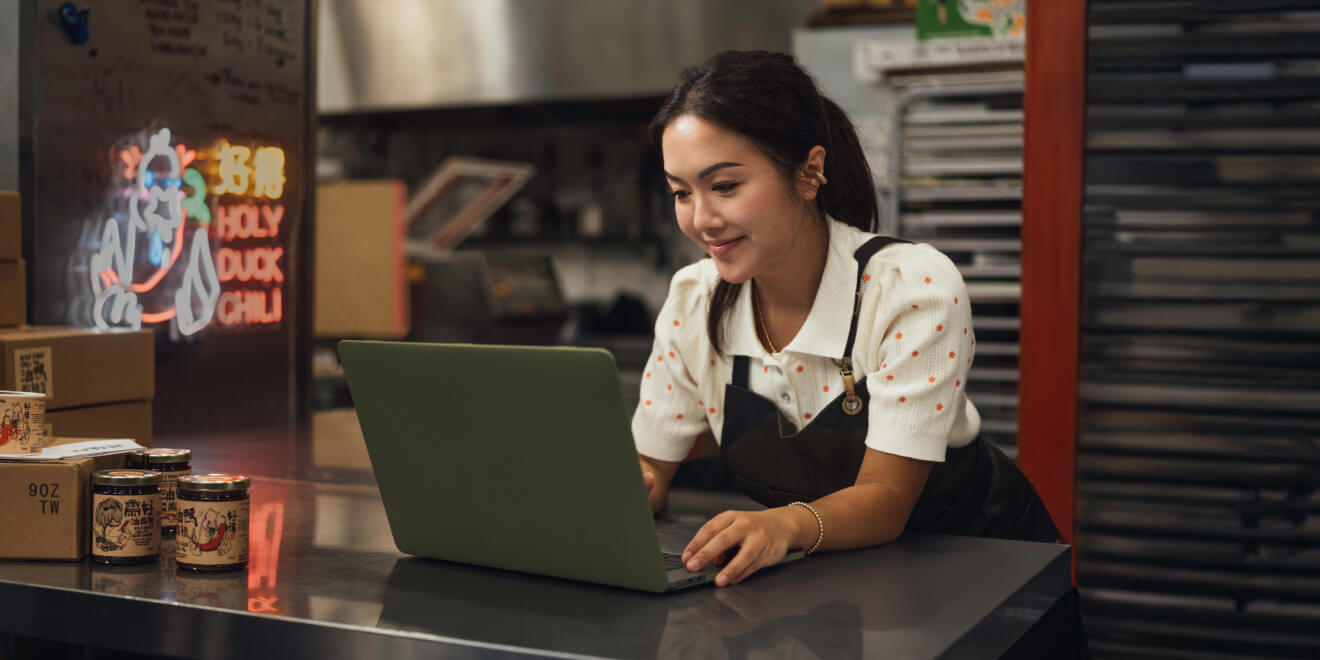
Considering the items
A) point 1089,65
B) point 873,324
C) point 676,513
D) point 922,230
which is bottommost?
point 676,513

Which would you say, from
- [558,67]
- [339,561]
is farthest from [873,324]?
[558,67]

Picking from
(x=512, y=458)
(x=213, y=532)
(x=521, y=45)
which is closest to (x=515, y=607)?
(x=512, y=458)

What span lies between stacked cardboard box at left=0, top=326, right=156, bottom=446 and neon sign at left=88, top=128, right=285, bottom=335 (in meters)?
0.33

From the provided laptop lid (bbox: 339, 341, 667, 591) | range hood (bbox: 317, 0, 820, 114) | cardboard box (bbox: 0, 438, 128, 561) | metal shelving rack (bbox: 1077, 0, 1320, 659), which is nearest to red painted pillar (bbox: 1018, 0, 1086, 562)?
metal shelving rack (bbox: 1077, 0, 1320, 659)

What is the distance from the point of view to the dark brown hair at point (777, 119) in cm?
132

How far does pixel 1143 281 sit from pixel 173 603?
59.2 inches

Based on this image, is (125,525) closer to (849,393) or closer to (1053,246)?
(849,393)

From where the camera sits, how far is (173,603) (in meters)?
0.98

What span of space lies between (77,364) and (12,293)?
0.16 m

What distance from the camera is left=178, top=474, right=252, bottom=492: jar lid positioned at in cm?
110

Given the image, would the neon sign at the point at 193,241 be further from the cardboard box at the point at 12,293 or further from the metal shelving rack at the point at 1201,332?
the metal shelving rack at the point at 1201,332

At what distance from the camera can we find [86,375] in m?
1.66

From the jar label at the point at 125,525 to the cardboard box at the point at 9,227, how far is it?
0.70 meters

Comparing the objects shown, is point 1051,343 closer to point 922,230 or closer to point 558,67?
point 922,230
